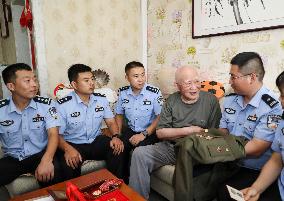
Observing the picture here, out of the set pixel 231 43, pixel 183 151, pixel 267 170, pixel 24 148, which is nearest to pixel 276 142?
pixel 267 170

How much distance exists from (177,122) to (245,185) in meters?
0.73

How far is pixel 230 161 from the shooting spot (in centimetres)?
150

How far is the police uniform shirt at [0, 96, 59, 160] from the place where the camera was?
1938mm

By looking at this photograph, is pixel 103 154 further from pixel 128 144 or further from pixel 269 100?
pixel 269 100

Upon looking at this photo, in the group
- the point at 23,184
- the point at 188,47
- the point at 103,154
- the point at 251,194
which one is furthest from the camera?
the point at 188,47

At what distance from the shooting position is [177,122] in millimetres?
2018

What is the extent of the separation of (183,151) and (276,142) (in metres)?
0.52

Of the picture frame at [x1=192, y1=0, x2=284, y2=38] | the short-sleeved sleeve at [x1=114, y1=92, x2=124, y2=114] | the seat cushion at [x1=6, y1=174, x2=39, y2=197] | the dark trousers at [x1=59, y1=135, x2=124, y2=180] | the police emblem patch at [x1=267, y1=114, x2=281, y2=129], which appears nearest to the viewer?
the police emblem patch at [x1=267, y1=114, x2=281, y2=129]

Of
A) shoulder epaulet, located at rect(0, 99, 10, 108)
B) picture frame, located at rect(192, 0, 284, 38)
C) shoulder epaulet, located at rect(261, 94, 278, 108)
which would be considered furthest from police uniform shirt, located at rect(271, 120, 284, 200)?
shoulder epaulet, located at rect(0, 99, 10, 108)

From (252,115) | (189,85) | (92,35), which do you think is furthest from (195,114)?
(92,35)

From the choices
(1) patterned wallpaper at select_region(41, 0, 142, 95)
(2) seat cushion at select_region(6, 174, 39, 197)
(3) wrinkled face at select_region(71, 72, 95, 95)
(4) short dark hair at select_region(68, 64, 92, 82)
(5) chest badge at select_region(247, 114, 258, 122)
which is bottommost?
(2) seat cushion at select_region(6, 174, 39, 197)

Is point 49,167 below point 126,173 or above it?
above

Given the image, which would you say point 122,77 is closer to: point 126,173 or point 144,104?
point 144,104

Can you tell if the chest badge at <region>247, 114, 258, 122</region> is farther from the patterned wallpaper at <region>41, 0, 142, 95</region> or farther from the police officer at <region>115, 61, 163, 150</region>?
the patterned wallpaper at <region>41, 0, 142, 95</region>
